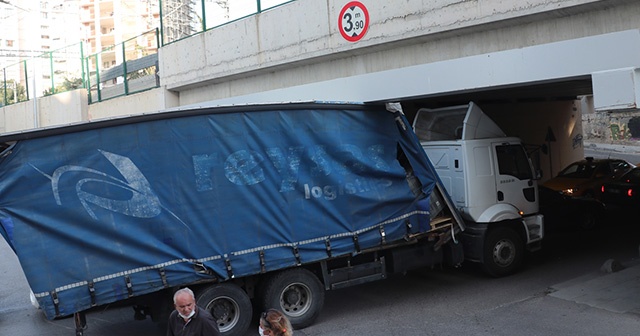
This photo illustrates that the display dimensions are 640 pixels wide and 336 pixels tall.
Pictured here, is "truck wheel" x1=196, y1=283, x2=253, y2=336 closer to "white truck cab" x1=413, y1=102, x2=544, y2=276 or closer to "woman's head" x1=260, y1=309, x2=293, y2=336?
"woman's head" x1=260, y1=309, x2=293, y2=336

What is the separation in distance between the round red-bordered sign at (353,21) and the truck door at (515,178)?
3696 mm

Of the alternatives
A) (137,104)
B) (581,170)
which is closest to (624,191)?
(581,170)

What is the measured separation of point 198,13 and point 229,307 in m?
11.1

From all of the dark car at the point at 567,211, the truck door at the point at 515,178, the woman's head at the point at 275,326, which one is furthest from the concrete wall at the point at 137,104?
the woman's head at the point at 275,326

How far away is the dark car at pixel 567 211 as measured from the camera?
15023 millimetres

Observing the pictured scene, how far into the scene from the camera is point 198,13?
17094 millimetres

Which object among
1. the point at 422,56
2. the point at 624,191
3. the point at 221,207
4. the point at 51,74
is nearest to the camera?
the point at 221,207

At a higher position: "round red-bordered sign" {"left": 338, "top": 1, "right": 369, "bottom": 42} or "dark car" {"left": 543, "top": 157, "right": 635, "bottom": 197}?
"round red-bordered sign" {"left": 338, "top": 1, "right": 369, "bottom": 42}

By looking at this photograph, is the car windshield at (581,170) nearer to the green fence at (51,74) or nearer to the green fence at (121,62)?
the green fence at (121,62)

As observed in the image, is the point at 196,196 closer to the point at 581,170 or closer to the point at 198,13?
the point at 198,13

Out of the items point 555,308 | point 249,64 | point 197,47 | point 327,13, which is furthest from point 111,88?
point 555,308

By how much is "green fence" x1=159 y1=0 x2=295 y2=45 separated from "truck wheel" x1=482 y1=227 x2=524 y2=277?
23.9ft

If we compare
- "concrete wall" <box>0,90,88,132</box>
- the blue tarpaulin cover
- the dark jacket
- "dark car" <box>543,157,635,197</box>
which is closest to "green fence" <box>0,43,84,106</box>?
"concrete wall" <box>0,90,88,132</box>

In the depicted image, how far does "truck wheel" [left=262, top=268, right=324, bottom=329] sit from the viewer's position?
8.34 meters
